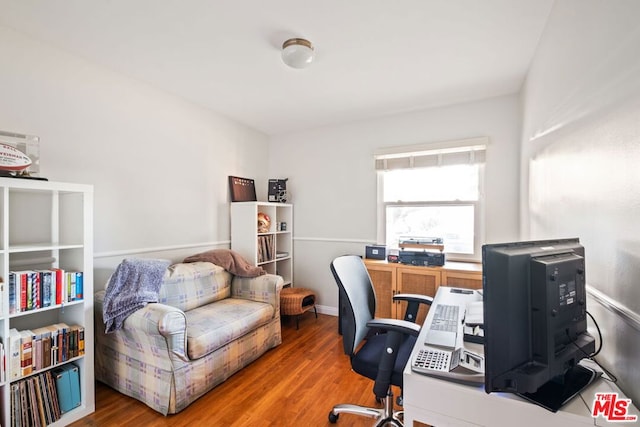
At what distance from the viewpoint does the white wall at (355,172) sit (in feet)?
9.34

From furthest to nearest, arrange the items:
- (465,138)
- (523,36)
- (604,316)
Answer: (465,138) → (523,36) → (604,316)

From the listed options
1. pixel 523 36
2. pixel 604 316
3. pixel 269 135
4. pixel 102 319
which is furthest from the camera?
pixel 269 135

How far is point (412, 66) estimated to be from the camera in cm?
228

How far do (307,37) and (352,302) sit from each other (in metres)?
1.75

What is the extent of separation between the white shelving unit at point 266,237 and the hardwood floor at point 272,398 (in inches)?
46.5

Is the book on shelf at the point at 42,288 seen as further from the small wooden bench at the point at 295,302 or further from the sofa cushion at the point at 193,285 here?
the small wooden bench at the point at 295,302

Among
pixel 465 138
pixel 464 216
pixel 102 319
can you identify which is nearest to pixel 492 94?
pixel 465 138

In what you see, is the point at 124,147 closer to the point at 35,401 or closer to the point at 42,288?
the point at 42,288

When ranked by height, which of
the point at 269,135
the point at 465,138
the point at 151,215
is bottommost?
the point at 151,215

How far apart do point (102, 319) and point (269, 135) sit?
9.75ft

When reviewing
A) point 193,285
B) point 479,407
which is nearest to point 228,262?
point 193,285

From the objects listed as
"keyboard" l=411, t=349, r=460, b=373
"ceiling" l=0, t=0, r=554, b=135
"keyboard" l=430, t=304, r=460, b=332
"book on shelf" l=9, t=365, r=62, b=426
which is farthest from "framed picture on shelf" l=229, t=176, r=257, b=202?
"keyboard" l=411, t=349, r=460, b=373

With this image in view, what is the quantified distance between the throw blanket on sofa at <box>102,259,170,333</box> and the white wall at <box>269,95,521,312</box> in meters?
2.01

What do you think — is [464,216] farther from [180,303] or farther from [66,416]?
[66,416]
